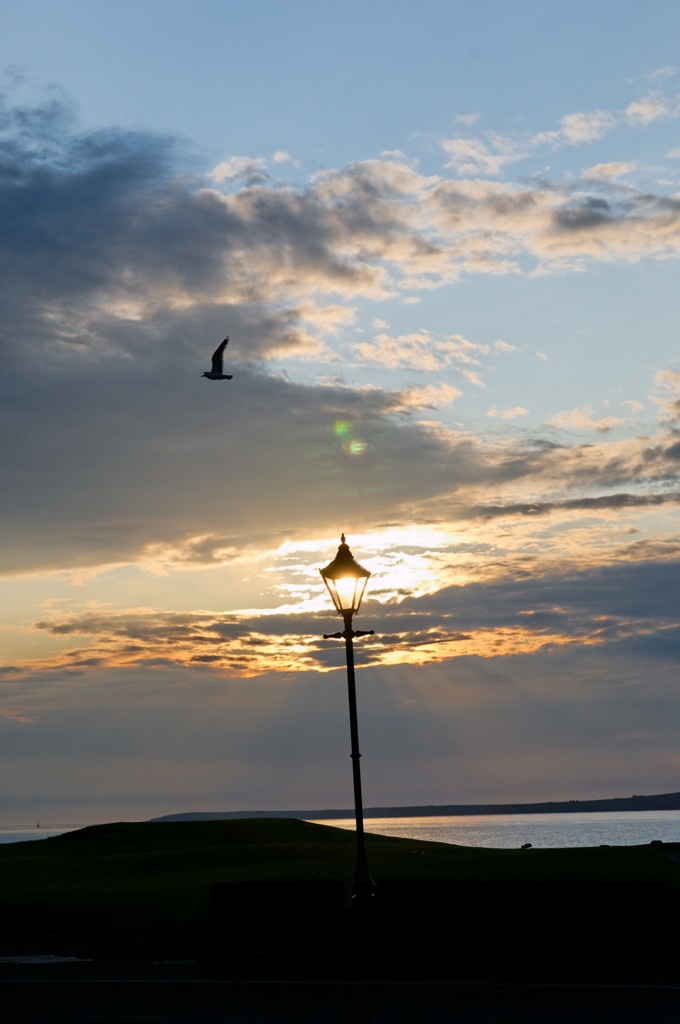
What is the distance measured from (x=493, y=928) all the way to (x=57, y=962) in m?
9.54

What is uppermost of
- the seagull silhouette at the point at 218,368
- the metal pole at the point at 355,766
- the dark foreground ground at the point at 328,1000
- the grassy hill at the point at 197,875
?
the seagull silhouette at the point at 218,368

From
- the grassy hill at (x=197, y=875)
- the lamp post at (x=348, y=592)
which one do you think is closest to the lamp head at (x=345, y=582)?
the lamp post at (x=348, y=592)

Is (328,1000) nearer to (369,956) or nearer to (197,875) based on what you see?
(369,956)

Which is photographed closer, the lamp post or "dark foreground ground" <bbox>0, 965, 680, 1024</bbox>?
"dark foreground ground" <bbox>0, 965, 680, 1024</bbox>

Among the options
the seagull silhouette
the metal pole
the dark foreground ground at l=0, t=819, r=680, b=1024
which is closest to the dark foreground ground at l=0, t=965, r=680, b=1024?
the dark foreground ground at l=0, t=819, r=680, b=1024

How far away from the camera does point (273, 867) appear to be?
44.2 m

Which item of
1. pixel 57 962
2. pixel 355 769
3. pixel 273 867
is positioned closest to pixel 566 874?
pixel 273 867

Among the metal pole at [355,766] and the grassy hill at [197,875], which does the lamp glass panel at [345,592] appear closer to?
the metal pole at [355,766]

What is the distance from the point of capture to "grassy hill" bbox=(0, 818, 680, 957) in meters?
22.7

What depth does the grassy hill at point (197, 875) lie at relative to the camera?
22.7 metres

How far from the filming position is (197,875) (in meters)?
44.4

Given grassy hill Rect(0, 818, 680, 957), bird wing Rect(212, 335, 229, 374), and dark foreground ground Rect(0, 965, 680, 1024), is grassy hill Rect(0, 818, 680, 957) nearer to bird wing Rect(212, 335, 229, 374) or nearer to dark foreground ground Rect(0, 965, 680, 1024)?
dark foreground ground Rect(0, 965, 680, 1024)

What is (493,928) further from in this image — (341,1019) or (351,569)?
(351,569)

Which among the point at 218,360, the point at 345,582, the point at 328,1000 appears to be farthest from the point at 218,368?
the point at 328,1000
